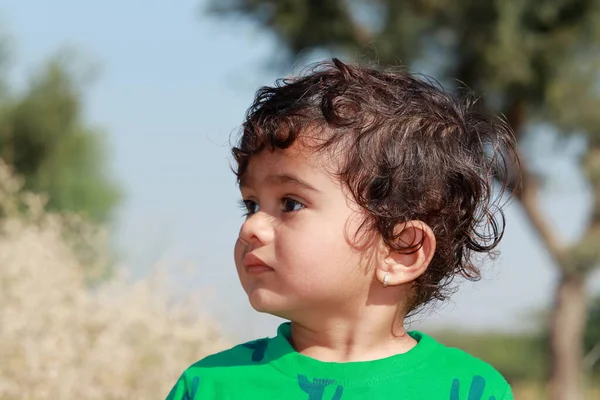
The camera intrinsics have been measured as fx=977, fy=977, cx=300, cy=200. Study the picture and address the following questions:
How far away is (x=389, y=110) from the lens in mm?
1929

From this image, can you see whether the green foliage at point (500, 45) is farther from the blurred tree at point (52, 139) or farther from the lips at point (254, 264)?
the lips at point (254, 264)

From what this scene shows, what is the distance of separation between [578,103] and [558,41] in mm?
652

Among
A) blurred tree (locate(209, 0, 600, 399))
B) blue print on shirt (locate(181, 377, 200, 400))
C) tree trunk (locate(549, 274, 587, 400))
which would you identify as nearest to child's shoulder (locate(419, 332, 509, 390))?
blue print on shirt (locate(181, 377, 200, 400))

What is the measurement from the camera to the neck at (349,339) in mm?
1858

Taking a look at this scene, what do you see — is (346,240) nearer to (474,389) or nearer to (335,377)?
(335,377)

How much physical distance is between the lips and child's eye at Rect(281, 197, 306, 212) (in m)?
0.11

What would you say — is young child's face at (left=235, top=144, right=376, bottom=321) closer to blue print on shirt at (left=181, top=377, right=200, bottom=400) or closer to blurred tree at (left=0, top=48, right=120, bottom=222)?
blue print on shirt at (left=181, top=377, right=200, bottom=400)

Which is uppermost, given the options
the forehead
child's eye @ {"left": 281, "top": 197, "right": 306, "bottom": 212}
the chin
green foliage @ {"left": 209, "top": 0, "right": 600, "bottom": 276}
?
green foliage @ {"left": 209, "top": 0, "right": 600, "bottom": 276}

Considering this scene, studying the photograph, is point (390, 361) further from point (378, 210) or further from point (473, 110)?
point (473, 110)

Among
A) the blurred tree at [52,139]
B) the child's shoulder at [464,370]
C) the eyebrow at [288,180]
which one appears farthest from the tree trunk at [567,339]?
the eyebrow at [288,180]

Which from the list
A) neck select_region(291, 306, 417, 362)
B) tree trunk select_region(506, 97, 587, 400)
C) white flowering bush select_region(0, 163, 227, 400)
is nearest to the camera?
neck select_region(291, 306, 417, 362)

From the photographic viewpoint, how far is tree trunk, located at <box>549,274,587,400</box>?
9422 millimetres

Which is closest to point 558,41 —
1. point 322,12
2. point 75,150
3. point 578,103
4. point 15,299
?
point 578,103

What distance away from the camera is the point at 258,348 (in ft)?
6.28
